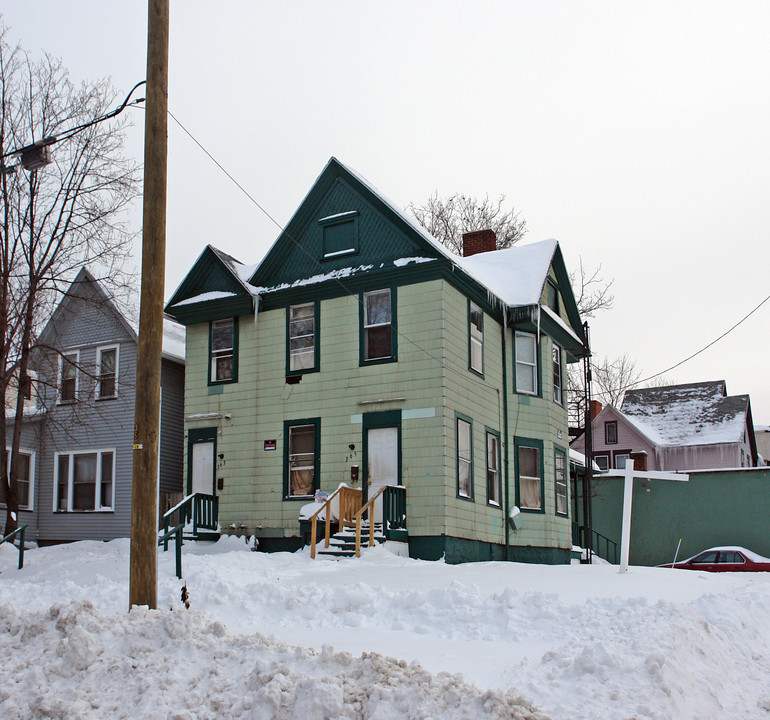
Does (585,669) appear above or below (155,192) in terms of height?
below

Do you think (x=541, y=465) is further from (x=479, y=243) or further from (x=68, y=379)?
(x=68, y=379)

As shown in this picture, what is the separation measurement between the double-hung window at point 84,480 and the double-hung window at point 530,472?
38.8 feet

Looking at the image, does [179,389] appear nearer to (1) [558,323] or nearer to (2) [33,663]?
(1) [558,323]

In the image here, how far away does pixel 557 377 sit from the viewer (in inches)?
913

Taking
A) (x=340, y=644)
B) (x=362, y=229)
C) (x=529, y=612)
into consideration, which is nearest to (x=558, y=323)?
(x=362, y=229)

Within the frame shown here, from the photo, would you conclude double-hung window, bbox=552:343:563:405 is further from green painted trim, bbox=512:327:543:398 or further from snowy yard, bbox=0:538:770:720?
snowy yard, bbox=0:538:770:720

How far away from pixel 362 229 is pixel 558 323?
5983 mm

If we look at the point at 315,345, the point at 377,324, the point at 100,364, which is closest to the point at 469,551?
the point at 377,324

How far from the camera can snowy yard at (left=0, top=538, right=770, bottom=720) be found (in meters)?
6.32

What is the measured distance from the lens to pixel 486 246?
25.2m

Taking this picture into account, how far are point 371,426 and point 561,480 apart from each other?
Result: 6.49 m

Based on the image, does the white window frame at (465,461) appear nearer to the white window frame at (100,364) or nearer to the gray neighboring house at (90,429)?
the gray neighboring house at (90,429)

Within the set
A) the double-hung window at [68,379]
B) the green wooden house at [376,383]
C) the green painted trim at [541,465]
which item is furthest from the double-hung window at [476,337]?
the double-hung window at [68,379]

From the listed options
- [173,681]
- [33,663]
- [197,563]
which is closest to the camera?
[173,681]
